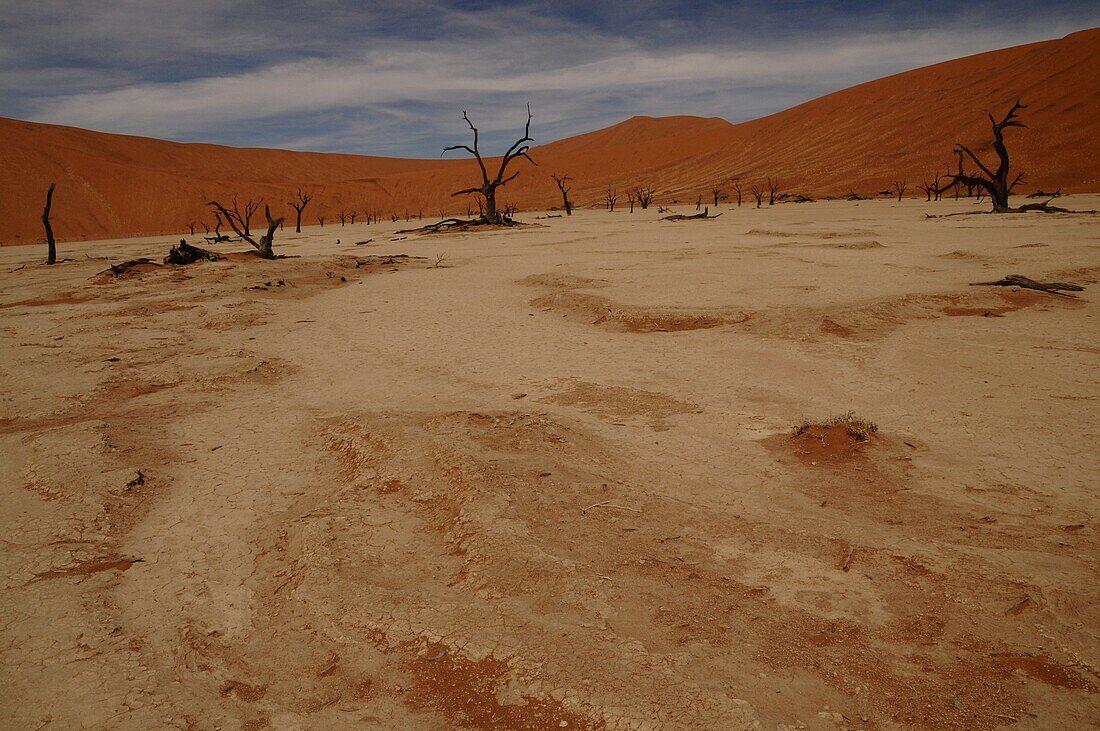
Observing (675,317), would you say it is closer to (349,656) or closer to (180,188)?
(349,656)

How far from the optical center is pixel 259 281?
1162 cm

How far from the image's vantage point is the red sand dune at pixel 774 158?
126 ft

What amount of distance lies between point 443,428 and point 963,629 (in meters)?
3.13

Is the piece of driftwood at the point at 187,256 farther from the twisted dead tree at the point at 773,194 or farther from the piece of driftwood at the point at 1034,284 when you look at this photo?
the twisted dead tree at the point at 773,194

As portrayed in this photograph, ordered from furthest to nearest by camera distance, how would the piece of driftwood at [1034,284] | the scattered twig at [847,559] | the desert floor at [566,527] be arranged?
the piece of driftwood at [1034,284] → the scattered twig at [847,559] → the desert floor at [566,527]

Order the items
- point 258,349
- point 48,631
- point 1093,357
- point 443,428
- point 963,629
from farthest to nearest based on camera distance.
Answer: point 258,349 < point 1093,357 < point 443,428 < point 48,631 < point 963,629

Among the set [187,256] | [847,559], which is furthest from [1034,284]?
[187,256]

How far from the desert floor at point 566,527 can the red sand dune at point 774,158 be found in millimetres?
35710

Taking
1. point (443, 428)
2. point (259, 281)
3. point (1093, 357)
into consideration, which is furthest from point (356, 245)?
point (1093, 357)

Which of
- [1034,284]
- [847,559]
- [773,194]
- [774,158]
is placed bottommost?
[847,559]

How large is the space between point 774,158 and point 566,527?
56.7 metres

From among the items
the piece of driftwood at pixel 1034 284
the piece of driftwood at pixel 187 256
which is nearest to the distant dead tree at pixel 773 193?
the piece of driftwood at pixel 1034 284

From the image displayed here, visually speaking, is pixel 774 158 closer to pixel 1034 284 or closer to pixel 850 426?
pixel 1034 284

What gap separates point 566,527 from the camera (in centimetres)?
327
